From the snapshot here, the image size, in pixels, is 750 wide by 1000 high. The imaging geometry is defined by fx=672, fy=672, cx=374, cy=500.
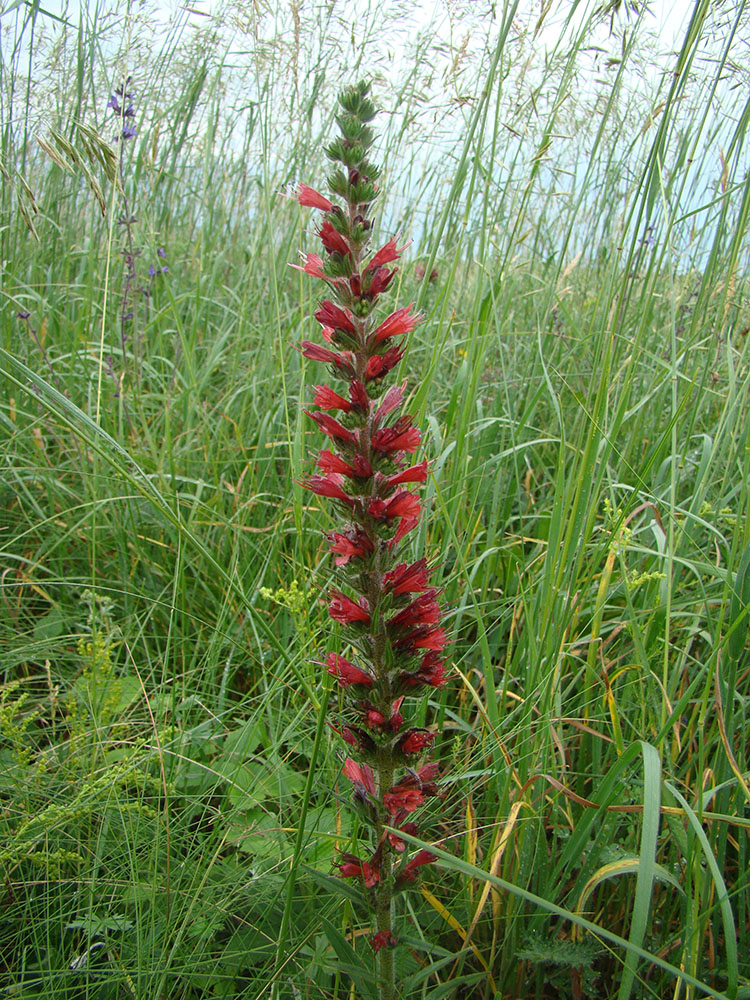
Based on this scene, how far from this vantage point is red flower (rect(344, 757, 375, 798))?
3.93ft

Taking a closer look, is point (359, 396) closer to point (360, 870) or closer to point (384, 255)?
point (384, 255)

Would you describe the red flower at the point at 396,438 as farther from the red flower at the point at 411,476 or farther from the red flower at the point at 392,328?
the red flower at the point at 392,328

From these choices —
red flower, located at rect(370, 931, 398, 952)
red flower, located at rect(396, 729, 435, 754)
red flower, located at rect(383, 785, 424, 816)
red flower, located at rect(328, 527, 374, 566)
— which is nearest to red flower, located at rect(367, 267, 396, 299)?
red flower, located at rect(328, 527, 374, 566)

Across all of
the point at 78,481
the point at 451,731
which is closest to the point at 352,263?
the point at 451,731

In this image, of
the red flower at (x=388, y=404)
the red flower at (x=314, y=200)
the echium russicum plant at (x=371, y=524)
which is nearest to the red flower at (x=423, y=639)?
the echium russicum plant at (x=371, y=524)

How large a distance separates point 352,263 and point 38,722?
168cm

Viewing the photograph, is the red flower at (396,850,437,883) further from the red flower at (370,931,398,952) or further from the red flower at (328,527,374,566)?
the red flower at (328,527,374,566)

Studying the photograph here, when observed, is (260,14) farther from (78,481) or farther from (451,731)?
(451,731)

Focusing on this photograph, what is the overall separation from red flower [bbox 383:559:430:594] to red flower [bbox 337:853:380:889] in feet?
1.58

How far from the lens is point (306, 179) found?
141 inches

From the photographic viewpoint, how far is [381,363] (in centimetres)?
115

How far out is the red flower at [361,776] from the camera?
47.2 inches

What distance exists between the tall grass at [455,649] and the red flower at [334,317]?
31 cm

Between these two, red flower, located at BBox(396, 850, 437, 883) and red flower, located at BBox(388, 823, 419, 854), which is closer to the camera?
red flower, located at BBox(388, 823, 419, 854)
